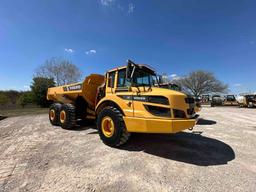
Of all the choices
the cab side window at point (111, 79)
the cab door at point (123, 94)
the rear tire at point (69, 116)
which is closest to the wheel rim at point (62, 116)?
the rear tire at point (69, 116)

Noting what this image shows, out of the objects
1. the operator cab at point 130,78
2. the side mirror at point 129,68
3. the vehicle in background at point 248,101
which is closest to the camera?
the side mirror at point 129,68

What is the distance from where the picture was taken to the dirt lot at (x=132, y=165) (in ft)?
8.63

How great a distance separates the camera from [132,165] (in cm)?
334

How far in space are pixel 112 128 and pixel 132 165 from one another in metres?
1.36

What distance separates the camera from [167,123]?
3.48 metres

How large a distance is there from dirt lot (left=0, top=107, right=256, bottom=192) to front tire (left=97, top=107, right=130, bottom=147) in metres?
0.24

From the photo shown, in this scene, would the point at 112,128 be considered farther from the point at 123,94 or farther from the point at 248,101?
the point at 248,101

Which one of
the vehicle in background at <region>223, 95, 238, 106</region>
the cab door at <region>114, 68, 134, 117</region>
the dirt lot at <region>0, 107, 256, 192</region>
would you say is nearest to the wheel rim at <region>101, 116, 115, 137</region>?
the dirt lot at <region>0, 107, 256, 192</region>

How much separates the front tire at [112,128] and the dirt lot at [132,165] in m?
0.24

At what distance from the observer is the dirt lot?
104 inches

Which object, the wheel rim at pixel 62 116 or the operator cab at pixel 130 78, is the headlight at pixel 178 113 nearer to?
the operator cab at pixel 130 78

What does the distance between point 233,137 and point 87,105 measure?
5.79 meters

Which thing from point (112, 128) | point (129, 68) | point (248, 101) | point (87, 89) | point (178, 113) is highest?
point (129, 68)

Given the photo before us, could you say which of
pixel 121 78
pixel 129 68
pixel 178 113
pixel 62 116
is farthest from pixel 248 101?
pixel 62 116
